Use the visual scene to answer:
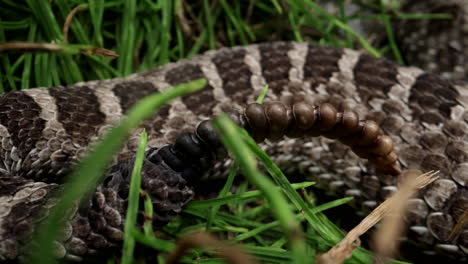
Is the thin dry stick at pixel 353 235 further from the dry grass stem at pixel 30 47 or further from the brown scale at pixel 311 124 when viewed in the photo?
the dry grass stem at pixel 30 47

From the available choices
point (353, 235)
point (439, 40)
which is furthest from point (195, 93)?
point (439, 40)

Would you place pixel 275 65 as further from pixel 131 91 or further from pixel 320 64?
pixel 131 91

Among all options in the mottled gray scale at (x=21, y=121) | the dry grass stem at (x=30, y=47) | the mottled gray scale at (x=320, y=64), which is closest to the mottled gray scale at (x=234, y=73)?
the mottled gray scale at (x=320, y=64)

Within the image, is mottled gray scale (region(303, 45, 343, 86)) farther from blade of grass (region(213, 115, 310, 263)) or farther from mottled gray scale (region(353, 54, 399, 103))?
blade of grass (region(213, 115, 310, 263))

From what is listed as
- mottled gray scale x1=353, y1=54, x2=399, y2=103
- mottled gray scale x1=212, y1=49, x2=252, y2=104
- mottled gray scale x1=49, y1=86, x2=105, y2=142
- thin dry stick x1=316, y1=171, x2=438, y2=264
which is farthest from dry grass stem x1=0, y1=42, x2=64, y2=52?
mottled gray scale x1=353, y1=54, x2=399, y2=103

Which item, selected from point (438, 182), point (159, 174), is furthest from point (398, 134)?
point (159, 174)

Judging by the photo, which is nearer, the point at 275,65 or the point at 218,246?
the point at 218,246
